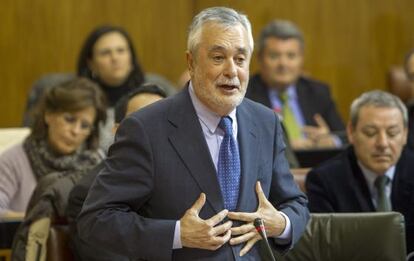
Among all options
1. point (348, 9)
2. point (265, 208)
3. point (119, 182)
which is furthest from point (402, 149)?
point (348, 9)

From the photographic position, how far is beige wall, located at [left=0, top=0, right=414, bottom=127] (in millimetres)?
6496

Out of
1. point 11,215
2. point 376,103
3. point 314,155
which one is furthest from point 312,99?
point 11,215

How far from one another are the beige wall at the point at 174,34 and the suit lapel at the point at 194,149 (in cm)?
418

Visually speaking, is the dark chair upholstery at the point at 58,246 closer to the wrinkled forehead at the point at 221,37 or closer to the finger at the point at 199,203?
the finger at the point at 199,203

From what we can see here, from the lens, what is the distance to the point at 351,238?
9.97ft

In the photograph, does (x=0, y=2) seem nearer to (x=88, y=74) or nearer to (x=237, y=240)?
(x=88, y=74)

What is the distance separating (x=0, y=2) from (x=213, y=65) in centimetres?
426

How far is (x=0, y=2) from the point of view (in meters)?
6.39

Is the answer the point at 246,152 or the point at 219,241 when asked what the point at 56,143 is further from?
the point at 219,241

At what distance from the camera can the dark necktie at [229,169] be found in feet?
8.09

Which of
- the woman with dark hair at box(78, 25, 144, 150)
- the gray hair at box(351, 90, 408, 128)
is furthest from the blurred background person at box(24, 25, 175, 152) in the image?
the gray hair at box(351, 90, 408, 128)

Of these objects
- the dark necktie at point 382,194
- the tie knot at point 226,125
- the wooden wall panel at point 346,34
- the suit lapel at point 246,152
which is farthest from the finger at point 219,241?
the wooden wall panel at point 346,34

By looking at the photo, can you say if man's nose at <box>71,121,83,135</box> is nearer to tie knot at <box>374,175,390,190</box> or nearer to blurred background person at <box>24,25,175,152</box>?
blurred background person at <box>24,25,175,152</box>

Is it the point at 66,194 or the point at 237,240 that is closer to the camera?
the point at 237,240
